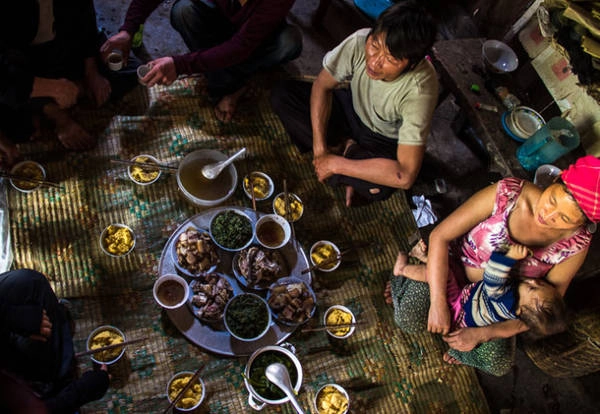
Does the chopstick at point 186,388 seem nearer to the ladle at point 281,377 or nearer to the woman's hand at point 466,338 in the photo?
the ladle at point 281,377

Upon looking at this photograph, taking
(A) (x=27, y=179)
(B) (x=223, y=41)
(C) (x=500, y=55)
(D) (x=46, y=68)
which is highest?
(C) (x=500, y=55)

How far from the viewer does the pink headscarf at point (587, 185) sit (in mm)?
2121

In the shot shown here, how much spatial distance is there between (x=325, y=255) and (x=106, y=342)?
155 centimetres

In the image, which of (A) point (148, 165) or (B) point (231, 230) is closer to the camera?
(B) point (231, 230)

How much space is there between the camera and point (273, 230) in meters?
2.97

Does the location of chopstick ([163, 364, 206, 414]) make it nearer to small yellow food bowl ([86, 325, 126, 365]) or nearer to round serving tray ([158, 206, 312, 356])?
round serving tray ([158, 206, 312, 356])

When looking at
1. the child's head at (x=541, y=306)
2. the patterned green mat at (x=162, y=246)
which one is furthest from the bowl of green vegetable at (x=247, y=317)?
the child's head at (x=541, y=306)

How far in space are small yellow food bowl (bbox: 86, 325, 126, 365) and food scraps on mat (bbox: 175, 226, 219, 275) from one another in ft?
1.82

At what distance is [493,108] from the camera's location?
13.0 feet

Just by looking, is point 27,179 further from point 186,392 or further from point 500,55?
point 500,55

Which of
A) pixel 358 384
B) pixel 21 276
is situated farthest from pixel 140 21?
pixel 358 384

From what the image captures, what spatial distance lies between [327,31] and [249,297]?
11.5ft

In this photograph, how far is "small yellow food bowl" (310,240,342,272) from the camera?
10.3ft

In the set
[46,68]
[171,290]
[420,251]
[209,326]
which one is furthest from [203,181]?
[420,251]
